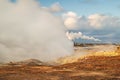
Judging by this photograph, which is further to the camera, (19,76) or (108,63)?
(108,63)

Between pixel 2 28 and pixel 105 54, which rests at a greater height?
pixel 2 28

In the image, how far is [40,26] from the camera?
51000 mm

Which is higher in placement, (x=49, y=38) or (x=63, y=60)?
(x=49, y=38)

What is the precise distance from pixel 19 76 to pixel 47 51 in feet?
77.9

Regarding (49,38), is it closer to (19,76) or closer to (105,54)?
(105,54)

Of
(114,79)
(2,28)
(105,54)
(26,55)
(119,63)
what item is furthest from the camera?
(2,28)

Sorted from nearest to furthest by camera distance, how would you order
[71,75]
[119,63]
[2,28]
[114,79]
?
[114,79] < [71,75] < [119,63] < [2,28]

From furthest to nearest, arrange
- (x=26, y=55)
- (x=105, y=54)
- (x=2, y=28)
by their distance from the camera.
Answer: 1. (x=2, y=28)
2. (x=26, y=55)
3. (x=105, y=54)

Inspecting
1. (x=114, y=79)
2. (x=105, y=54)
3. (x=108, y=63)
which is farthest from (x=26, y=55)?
(x=114, y=79)

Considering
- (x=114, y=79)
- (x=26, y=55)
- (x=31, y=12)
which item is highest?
(x=31, y=12)

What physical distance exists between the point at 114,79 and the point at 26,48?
85.3 ft

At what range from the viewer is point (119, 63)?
32.6 m

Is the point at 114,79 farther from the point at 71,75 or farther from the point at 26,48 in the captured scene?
the point at 26,48

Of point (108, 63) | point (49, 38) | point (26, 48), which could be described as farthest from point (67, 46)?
point (108, 63)
